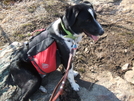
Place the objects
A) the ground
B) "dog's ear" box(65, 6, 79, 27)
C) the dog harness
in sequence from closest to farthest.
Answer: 1. "dog's ear" box(65, 6, 79, 27)
2. the dog harness
3. the ground

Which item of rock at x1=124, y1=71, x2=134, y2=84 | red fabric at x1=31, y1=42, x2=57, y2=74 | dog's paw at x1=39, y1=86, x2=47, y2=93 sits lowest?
rock at x1=124, y1=71, x2=134, y2=84

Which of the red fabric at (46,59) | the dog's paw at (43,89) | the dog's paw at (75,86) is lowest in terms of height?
the dog's paw at (75,86)

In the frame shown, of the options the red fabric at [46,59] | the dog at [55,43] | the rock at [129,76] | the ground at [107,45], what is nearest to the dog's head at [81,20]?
the dog at [55,43]

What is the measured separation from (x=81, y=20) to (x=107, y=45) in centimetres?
153

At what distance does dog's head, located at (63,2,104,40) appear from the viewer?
2.22 m

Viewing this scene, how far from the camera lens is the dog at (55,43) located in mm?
2264

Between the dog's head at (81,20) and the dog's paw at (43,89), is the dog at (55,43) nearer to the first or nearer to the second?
the dog's head at (81,20)

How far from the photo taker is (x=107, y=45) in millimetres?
3572

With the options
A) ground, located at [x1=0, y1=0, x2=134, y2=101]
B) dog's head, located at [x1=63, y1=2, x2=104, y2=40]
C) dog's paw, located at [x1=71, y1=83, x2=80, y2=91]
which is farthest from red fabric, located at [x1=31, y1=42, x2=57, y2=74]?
ground, located at [x1=0, y1=0, x2=134, y2=101]

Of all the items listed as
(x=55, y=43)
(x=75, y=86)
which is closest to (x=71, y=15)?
(x=55, y=43)

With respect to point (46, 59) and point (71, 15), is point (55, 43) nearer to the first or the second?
point (46, 59)

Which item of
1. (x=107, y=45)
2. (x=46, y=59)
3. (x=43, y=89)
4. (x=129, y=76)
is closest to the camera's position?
(x=46, y=59)

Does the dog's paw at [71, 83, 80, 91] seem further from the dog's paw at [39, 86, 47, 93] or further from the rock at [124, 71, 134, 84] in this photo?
the rock at [124, 71, 134, 84]

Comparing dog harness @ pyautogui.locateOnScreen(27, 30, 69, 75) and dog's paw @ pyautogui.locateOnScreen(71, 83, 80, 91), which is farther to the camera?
dog's paw @ pyautogui.locateOnScreen(71, 83, 80, 91)
